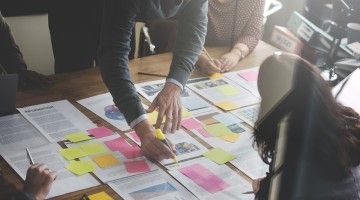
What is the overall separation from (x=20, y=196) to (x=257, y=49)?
147 cm

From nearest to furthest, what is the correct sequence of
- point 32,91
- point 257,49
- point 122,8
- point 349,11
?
point 122,8
point 32,91
point 257,49
point 349,11

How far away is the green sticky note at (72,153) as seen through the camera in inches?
54.6

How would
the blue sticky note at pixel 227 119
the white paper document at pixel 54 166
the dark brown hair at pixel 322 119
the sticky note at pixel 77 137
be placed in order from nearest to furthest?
the dark brown hair at pixel 322 119, the white paper document at pixel 54 166, the sticky note at pixel 77 137, the blue sticky note at pixel 227 119

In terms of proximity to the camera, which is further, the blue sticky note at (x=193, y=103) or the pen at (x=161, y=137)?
the blue sticky note at (x=193, y=103)

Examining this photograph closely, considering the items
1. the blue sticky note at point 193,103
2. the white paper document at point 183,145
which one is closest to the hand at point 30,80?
the white paper document at point 183,145

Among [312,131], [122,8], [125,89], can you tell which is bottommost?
[125,89]

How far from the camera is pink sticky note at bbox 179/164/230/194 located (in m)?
1.34

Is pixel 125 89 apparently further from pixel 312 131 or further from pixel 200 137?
pixel 312 131

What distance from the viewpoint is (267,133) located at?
3.76 feet

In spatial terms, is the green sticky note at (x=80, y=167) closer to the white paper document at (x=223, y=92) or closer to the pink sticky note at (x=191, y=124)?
the pink sticky note at (x=191, y=124)

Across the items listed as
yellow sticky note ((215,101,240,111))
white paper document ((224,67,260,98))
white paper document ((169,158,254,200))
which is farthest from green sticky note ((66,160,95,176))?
white paper document ((224,67,260,98))

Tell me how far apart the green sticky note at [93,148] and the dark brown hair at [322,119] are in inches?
21.6

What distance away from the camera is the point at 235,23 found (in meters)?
2.28

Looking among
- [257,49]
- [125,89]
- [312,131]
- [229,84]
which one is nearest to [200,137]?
[125,89]
